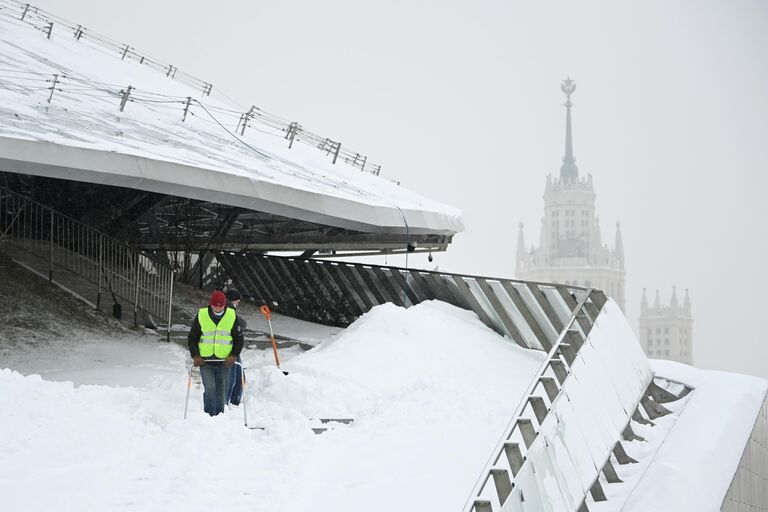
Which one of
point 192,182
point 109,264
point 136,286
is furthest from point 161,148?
point 109,264

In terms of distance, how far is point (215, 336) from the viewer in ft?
39.1

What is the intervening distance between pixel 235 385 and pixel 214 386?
91 centimetres

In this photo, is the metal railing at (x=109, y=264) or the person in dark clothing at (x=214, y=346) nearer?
the person in dark clothing at (x=214, y=346)

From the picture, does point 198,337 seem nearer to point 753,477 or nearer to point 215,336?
point 215,336

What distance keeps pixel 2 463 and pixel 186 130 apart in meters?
14.4

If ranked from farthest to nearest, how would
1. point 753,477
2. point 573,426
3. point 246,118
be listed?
point 246,118 → point 753,477 → point 573,426

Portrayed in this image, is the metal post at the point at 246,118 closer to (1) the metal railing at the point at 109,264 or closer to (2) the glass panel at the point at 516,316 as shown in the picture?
(1) the metal railing at the point at 109,264

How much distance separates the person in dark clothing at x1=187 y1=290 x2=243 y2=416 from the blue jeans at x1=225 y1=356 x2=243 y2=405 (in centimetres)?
62

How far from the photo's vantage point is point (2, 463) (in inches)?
377

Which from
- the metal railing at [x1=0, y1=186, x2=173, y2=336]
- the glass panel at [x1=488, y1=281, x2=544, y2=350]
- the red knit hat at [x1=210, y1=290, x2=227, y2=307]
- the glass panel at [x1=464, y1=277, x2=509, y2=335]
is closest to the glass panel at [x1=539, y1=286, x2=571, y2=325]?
the glass panel at [x1=488, y1=281, x2=544, y2=350]

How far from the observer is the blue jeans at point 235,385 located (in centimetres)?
1273

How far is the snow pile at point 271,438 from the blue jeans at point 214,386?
28cm

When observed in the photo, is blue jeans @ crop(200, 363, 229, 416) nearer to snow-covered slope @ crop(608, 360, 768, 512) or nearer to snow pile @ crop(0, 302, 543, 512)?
snow pile @ crop(0, 302, 543, 512)

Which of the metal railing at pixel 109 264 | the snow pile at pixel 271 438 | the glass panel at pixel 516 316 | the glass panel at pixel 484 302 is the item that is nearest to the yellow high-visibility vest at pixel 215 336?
the snow pile at pixel 271 438
